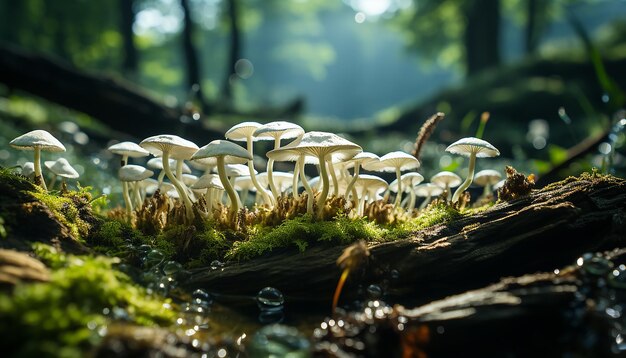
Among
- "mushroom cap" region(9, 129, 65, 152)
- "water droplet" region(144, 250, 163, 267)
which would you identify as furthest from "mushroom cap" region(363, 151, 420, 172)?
"mushroom cap" region(9, 129, 65, 152)

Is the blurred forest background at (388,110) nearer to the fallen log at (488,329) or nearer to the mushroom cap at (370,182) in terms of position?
the mushroom cap at (370,182)

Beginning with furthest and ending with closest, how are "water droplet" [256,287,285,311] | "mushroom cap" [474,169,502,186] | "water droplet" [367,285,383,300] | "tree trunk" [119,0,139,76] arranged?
"tree trunk" [119,0,139,76]
"mushroom cap" [474,169,502,186]
"water droplet" [367,285,383,300]
"water droplet" [256,287,285,311]

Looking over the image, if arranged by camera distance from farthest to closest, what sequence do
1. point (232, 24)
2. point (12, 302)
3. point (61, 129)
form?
point (232, 24)
point (61, 129)
point (12, 302)

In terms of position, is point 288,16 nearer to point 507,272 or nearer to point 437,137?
point 437,137

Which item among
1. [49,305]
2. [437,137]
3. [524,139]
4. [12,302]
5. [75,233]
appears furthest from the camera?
[437,137]

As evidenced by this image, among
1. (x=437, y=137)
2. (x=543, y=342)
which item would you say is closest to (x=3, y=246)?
(x=543, y=342)

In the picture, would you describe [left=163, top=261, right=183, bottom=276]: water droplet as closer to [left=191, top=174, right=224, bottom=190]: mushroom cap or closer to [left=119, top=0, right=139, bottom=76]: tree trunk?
[left=191, top=174, right=224, bottom=190]: mushroom cap

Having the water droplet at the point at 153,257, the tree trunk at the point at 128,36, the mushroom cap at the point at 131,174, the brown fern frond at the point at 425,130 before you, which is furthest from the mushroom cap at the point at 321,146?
the tree trunk at the point at 128,36

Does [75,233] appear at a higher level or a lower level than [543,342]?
higher
